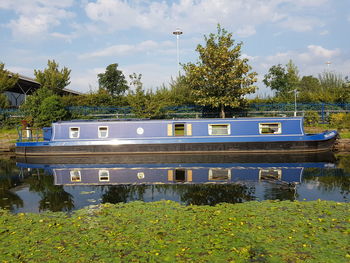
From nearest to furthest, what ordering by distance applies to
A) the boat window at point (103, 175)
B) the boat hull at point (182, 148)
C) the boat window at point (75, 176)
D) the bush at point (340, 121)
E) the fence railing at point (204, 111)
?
the boat window at point (103, 175) < the boat window at point (75, 176) < the boat hull at point (182, 148) < the bush at point (340, 121) < the fence railing at point (204, 111)

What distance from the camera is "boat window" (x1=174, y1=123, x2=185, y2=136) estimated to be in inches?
683

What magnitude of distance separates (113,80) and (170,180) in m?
32.5

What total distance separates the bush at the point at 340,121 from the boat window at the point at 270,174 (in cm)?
1226

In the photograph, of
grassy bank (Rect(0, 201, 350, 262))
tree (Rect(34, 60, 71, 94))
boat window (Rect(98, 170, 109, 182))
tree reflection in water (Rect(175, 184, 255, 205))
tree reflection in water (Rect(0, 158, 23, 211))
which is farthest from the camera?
tree (Rect(34, 60, 71, 94))

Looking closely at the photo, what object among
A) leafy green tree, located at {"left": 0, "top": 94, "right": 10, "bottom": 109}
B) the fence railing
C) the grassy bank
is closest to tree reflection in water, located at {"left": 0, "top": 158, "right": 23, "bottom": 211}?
the grassy bank

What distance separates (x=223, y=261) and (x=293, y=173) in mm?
8316

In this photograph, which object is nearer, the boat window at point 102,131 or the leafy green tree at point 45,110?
the boat window at point 102,131

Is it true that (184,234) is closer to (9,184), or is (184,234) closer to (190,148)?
(9,184)

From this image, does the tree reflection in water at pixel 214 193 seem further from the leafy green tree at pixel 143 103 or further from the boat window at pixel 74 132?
the leafy green tree at pixel 143 103

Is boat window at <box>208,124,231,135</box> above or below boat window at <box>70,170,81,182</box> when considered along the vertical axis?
above

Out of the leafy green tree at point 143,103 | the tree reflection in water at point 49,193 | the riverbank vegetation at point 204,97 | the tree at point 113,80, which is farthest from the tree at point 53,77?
the tree reflection in water at point 49,193

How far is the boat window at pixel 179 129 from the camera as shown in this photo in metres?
17.3

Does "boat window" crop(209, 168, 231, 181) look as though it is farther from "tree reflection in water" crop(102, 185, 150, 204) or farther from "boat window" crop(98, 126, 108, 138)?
"boat window" crop(98, 126, 108, 138)

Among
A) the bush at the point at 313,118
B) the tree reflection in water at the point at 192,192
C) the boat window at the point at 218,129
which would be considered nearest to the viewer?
the tree reflection in water at the point at 192,192
